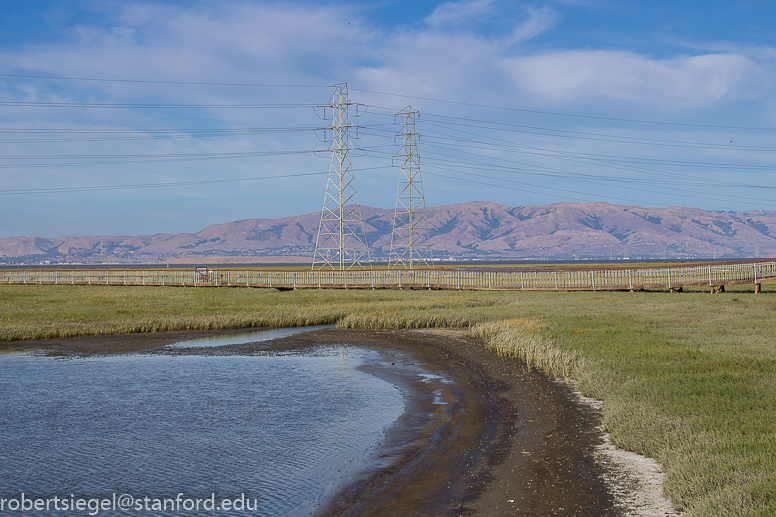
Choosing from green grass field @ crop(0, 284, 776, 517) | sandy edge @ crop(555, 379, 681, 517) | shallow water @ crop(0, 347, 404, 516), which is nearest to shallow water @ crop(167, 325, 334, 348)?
green grass field @ crop(0, 284, 776, 517)

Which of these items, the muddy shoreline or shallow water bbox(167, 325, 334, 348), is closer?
the muddy shoreline

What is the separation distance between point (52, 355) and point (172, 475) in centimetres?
1497

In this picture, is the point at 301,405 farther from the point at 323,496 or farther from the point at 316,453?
the point at 323,496

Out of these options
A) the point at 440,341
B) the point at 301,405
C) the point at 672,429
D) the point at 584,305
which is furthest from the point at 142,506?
the point at 584,305

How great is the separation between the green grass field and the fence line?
4.04 metres

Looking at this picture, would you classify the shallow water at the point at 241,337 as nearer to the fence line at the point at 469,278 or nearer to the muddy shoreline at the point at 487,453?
the muddy shoreline at the point at 487,453

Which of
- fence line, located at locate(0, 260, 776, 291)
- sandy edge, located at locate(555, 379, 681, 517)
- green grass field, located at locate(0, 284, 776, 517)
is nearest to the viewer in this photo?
sandy edge, located at locate(555, 379, 681, 517)

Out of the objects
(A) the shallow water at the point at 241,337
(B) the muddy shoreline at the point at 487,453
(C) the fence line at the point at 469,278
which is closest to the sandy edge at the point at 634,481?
(B) the muddy shoreline at the point at 487,453

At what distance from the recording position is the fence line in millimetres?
43188

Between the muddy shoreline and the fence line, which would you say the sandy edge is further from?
the fence line

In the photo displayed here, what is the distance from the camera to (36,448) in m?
10.8

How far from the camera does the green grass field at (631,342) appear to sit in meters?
7.78

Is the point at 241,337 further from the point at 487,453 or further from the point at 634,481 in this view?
the point at 634,481

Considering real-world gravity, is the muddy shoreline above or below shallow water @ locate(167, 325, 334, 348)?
above
